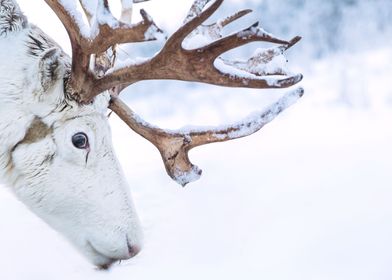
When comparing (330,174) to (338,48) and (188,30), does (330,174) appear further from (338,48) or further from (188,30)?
(338,48)

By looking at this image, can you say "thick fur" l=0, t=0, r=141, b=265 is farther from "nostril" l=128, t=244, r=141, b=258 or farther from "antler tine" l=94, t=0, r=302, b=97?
"antler tine" l=94, t=0, r=302, b=97

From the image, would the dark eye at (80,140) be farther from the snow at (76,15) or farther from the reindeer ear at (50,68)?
the snow at (76,15)

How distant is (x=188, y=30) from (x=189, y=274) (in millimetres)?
1890

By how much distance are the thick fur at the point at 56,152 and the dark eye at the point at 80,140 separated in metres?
0.02

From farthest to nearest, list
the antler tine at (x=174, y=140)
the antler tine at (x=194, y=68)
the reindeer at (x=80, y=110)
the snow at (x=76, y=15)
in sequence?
1. the antler tine at (x=174, y=140)
2. the snow at (x=76, y=15)
3. the reindeer at (x=80, y=110)
4. the antler tine at (x=194, y=68)

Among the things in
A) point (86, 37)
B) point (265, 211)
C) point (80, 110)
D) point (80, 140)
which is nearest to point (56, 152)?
point (80, 140)

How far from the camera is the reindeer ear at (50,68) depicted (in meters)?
3.27

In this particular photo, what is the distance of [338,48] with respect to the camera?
11992mm

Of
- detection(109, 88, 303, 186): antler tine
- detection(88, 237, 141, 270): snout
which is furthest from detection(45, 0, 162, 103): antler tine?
detection(88, 237, 141, 270): snout

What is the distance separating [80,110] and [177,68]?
51cm

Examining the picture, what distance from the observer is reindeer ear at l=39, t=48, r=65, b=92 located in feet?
10.7

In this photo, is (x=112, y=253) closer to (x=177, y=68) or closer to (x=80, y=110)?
(x=80, y=110)

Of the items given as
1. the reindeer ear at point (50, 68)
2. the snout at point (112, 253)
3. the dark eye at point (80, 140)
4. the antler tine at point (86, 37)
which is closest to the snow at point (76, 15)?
the antler tine at point (86, 37)

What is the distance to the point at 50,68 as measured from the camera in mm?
3311
